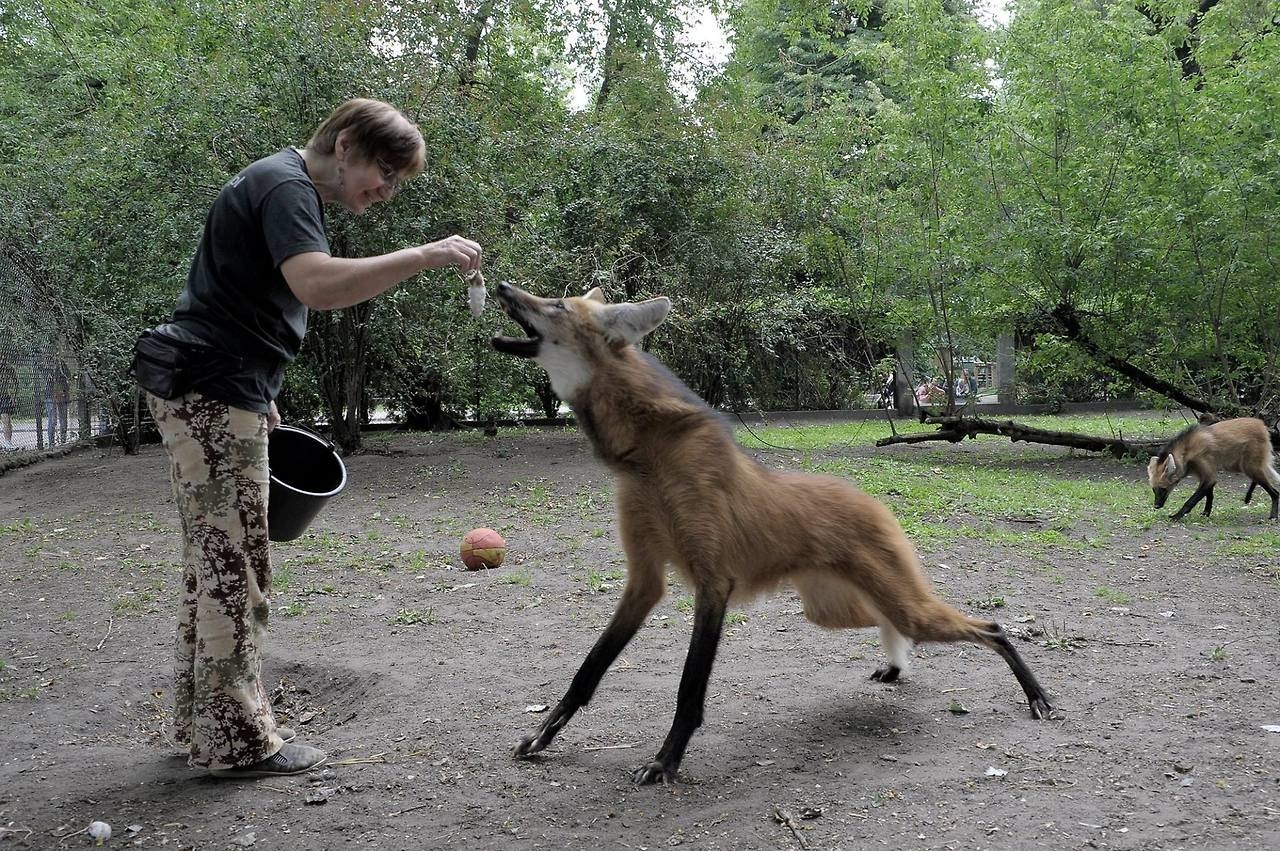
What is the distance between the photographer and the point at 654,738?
3.25 m

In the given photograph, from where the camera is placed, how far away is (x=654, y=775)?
9.43 feet

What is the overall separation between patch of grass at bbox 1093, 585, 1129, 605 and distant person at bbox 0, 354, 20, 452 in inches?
412

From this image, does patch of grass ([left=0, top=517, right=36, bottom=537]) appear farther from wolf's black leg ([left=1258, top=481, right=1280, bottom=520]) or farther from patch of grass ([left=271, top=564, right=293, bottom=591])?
wolf's black leg ([left=1258, top=481, right=1280, bottom=520])

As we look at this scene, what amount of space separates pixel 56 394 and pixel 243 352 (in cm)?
1051

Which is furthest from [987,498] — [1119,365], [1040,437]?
[1119,365]

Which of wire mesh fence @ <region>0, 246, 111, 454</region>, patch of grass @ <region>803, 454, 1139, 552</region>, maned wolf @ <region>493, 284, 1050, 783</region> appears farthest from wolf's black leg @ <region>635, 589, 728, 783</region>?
wire mesh fence @ <region>0, 246, 111, 454</region>

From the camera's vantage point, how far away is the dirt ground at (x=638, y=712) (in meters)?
2.59

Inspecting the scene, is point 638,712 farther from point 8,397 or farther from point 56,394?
point 56,394

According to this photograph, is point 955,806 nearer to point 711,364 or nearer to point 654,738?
point 654,738

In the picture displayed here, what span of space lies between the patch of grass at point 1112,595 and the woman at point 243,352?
147 inches

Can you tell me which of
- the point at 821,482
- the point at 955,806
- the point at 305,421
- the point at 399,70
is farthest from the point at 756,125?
the point at 955,806

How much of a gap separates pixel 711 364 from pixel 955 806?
11094 mm

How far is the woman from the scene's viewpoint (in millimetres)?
2555

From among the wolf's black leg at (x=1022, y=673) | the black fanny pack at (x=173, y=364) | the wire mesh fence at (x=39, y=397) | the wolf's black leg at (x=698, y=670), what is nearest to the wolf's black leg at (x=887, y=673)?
the wolf's black leg at (x=1022, y=673)
